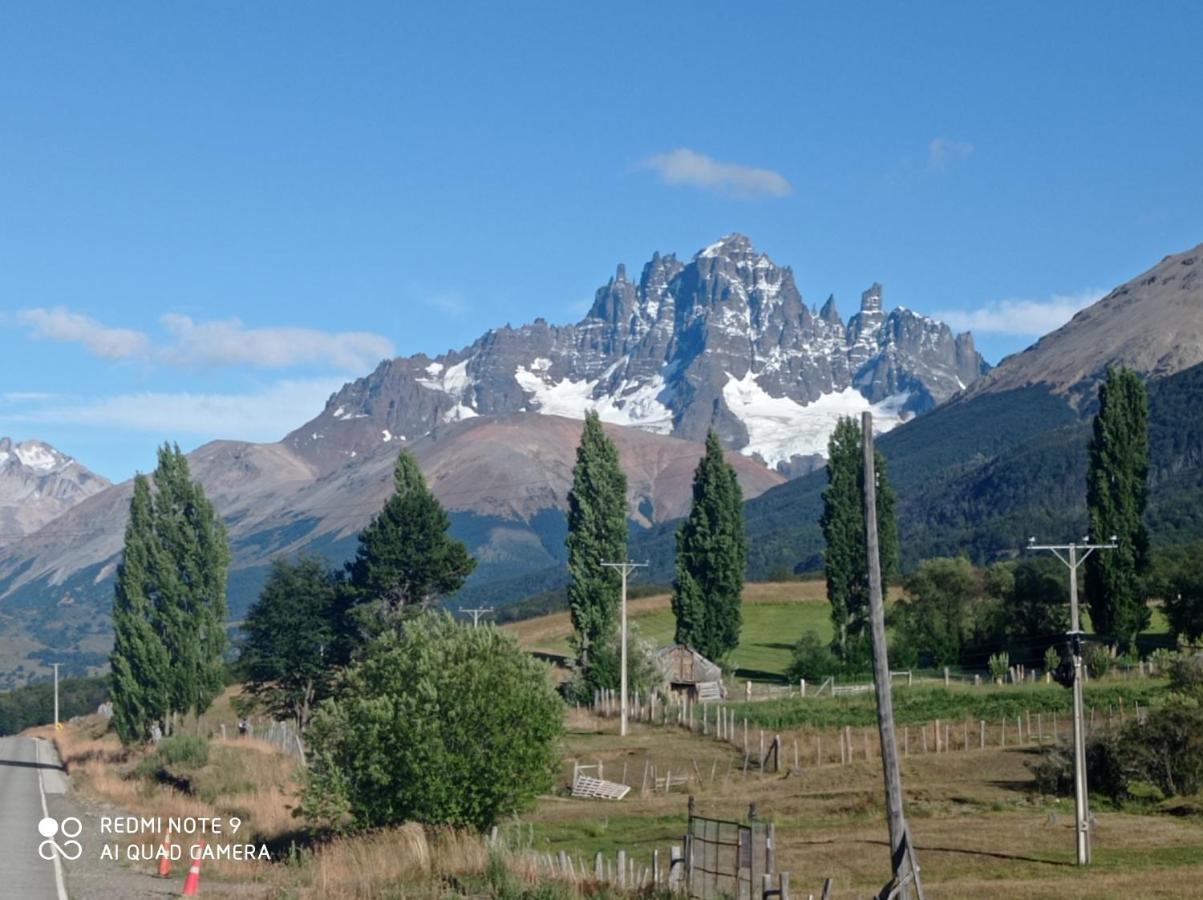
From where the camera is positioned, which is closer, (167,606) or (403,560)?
(167,606)

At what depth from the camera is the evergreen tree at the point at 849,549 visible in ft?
323

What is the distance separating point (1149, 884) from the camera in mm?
31547

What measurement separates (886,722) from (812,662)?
74560mm

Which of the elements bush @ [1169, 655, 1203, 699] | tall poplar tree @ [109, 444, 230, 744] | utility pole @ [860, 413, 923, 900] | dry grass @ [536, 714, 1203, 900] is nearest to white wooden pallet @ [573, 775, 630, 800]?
dry grass @ [536, 714, 1203, 900]

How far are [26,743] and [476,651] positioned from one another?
293 feet

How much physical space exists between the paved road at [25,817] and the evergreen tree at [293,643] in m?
12.6

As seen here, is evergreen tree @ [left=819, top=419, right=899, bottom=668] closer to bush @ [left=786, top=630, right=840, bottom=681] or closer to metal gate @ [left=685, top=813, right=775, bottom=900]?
bush @ [left=786, top=630, right=840, bottom=681]

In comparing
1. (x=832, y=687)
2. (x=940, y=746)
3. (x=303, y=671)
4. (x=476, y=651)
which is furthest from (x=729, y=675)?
(x=476, y=651)

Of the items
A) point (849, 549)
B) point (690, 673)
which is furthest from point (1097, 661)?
point (690, 673)

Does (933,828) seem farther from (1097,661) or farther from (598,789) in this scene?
(1097,661)

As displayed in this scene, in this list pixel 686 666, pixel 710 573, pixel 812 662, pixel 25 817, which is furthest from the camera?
pixel 710 573

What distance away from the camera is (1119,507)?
86625 mm

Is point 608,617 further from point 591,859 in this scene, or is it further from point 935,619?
point 591,859

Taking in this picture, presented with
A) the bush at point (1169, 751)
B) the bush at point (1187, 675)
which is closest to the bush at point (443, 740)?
the bush at point (1169, 751)
